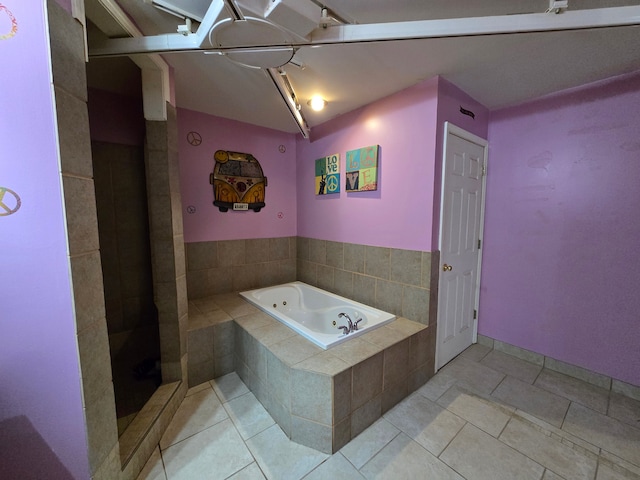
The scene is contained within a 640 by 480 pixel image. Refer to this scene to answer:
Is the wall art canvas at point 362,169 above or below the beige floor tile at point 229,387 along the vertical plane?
above

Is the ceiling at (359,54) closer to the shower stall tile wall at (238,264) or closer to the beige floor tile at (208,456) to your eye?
the shower stall tile wall at (238,264)

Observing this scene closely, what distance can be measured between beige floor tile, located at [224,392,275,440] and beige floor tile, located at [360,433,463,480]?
68cm

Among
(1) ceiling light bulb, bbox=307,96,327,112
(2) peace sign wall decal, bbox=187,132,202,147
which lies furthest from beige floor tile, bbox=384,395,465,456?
(2) peace sign wall decal, bbox=187,132,202,147

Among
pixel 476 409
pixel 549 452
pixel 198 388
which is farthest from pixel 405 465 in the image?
pixel 198 388

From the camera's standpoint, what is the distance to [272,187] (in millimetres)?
2982

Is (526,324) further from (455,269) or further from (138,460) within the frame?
(138,460)

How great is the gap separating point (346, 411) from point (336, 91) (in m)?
2.31

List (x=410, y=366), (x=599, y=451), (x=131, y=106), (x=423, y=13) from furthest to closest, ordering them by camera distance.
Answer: (x=131, y=106) → (x=410, y=366) → (x=599, y=451) → (x=423, y=13)

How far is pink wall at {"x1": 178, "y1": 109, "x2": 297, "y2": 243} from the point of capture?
8.00ft

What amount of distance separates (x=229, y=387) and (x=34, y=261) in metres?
1.58

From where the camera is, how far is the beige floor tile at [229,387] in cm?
188

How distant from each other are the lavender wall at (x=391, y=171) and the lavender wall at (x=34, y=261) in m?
2.00

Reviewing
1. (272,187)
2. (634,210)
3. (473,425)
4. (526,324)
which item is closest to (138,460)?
(473,425)

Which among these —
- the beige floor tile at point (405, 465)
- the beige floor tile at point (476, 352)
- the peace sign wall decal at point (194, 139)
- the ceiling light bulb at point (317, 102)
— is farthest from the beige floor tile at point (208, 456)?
the ceiling light bulb at point (317, 102)
